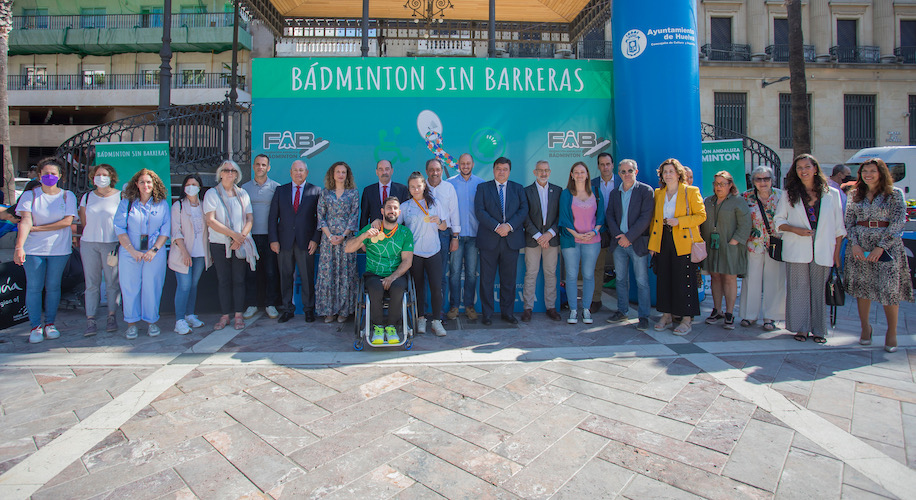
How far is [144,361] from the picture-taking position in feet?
13.3

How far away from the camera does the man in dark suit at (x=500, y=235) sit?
5.14 metres

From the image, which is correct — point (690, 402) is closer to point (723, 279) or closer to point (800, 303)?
point (800, 303)

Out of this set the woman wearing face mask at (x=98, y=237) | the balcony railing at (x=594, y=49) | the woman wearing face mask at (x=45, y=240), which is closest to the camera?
the woman wearing face mask at (x=45, y=240)

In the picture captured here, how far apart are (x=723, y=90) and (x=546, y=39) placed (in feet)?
53.1

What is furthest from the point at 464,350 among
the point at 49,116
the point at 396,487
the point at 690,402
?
the point at 49,116

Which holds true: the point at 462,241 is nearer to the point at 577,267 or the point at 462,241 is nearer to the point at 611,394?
the point at 577,267

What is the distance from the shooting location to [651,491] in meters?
2.19

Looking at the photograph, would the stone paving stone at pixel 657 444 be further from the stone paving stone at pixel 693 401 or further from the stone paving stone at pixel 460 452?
the stone paving stone at pixel 460 452

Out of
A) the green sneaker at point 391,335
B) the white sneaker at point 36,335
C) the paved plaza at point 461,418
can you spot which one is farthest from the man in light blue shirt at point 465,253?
the white sneaker at point 36,335

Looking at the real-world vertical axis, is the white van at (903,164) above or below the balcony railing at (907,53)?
below

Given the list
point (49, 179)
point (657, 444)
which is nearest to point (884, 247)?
point (657, 444)

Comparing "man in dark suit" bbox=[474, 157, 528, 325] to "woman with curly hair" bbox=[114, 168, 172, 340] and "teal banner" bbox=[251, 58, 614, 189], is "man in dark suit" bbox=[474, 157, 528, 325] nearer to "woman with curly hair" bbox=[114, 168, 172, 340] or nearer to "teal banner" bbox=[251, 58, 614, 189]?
"teal banner" bbox=[251, 58, 614, 189]

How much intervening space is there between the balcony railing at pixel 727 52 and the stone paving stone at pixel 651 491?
955 inches

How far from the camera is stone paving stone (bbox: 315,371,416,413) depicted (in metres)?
3.17
